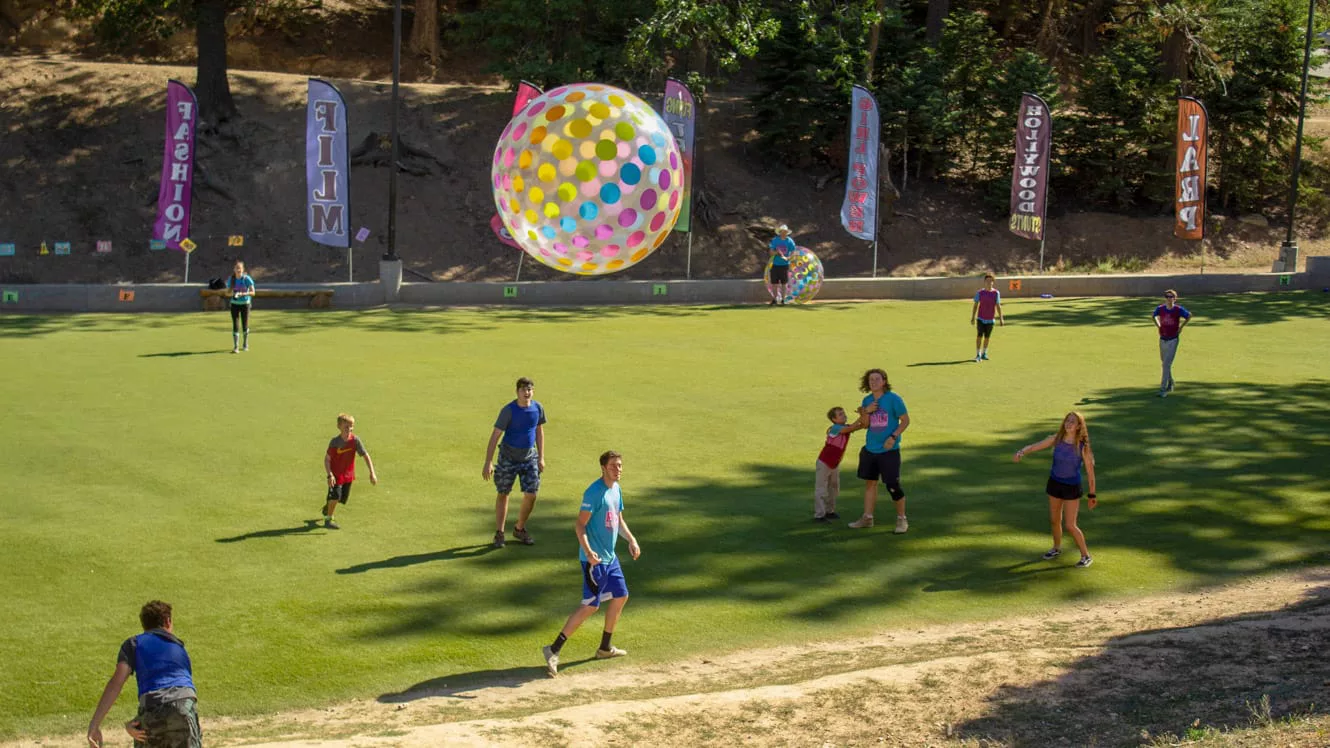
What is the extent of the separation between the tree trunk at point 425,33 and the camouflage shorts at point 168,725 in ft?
141

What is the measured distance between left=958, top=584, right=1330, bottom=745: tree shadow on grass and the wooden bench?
75.8 ft

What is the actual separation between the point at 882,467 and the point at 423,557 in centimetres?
479

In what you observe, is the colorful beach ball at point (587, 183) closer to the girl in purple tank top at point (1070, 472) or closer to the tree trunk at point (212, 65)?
the girl in purple tank top at point (1070, 472)

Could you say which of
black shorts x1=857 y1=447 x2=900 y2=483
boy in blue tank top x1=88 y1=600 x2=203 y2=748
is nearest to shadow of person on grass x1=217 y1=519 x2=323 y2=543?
boy in blue tank top x1=88 y1=600 x2=203 y2=748

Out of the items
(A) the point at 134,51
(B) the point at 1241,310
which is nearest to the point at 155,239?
(A) the point at 134,51

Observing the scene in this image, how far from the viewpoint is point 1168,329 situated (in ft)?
69.0

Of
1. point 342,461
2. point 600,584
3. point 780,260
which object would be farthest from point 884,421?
point 780,260

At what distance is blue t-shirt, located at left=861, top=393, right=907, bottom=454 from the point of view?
13898 millimetres

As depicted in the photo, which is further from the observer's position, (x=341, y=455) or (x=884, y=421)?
(x=884, y=421)

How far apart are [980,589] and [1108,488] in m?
4.11

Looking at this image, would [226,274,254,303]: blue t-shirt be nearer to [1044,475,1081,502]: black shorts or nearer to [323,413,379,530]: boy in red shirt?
[323,413,379,530]: boy in red shirt

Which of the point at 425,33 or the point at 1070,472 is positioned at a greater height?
the point at 425,33

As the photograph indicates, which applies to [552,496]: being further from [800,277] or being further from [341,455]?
[800,277]

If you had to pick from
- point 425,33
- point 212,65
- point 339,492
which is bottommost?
point 339,492
